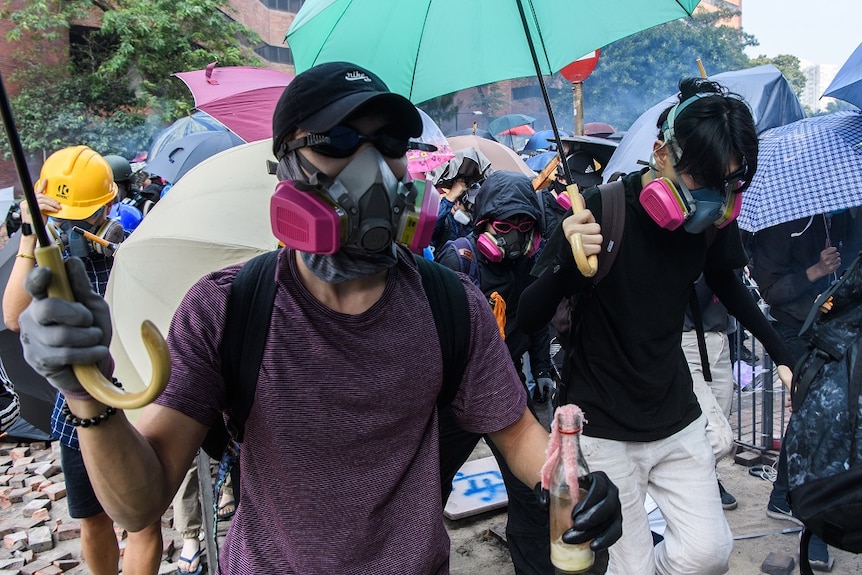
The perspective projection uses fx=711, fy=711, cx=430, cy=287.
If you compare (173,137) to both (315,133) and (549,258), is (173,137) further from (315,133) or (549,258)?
(315,133)

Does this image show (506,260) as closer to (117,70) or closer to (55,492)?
(55,492)

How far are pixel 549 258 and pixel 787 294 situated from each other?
2.95m

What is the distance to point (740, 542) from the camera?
4230 mm

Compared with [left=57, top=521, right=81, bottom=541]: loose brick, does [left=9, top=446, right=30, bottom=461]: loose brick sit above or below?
below

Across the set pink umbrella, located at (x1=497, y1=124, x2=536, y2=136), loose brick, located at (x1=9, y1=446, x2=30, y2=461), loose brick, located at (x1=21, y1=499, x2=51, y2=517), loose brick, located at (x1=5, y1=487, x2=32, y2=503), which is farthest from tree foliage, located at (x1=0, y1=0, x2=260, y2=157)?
loose brick, located at (x1=21, y1=499, x2=51, y2=517)

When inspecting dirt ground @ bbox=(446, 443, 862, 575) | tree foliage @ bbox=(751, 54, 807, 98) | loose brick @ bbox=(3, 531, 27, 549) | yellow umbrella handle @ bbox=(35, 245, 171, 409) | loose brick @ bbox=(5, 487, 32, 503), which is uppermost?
yellow umbrella handle @ bbox=(35, 245, 171, 409)

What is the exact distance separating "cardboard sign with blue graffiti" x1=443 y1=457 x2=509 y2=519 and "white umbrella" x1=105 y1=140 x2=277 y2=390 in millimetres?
2284

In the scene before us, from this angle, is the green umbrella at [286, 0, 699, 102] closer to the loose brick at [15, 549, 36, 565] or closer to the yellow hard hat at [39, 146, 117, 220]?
the yellow hard hat at [39, 146, 117, 220]

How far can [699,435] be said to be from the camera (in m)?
2.95

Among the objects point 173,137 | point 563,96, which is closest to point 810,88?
point 563,96

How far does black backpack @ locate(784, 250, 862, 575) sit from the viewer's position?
2611 mm

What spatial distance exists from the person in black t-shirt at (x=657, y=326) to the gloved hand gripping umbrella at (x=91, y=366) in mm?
1752

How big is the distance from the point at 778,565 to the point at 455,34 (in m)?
3.27

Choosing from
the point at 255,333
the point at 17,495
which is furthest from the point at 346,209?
the point at 17,495
